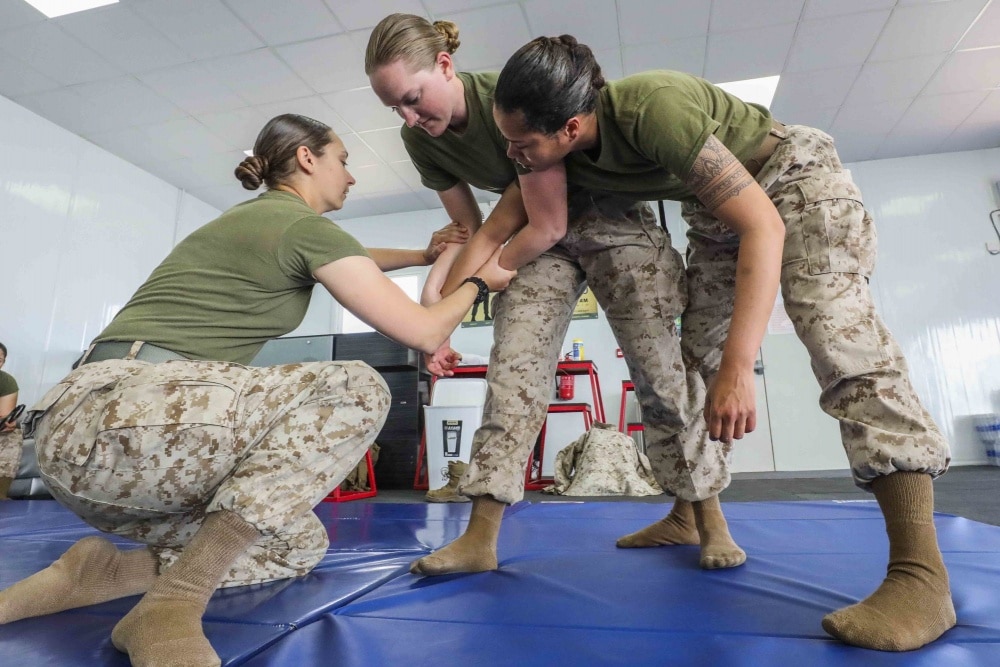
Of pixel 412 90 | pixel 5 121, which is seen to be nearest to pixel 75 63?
pixel 5 121

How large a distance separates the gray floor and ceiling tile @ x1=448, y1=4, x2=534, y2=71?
2825 mm

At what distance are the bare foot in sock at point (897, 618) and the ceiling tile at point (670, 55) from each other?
3.69m

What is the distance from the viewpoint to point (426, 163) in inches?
62.4

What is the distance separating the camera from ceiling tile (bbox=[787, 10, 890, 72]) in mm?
3621

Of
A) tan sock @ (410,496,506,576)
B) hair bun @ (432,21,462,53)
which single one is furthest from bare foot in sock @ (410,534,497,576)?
hair bun @ (432,21,462,53)

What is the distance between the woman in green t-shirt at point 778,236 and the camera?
798mm

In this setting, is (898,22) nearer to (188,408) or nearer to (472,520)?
(472,520)

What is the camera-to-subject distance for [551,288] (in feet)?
4.60

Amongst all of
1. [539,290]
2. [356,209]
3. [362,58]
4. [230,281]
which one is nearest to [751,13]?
[362,58]

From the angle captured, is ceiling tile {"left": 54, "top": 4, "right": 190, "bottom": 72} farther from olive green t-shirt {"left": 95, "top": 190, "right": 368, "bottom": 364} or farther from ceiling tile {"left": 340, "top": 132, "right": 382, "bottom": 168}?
olive green t-shirt {"left": 95, "top": 190, "right": 368, "bottom": 364}

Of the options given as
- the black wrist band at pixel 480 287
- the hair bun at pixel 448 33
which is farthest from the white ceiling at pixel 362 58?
the black wrist band at pixel 480 287

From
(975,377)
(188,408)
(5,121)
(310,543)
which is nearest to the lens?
(188,408)

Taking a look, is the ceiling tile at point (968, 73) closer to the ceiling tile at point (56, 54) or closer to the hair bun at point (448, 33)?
the hair bun at point (448, 33)

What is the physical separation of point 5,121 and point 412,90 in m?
4.63
